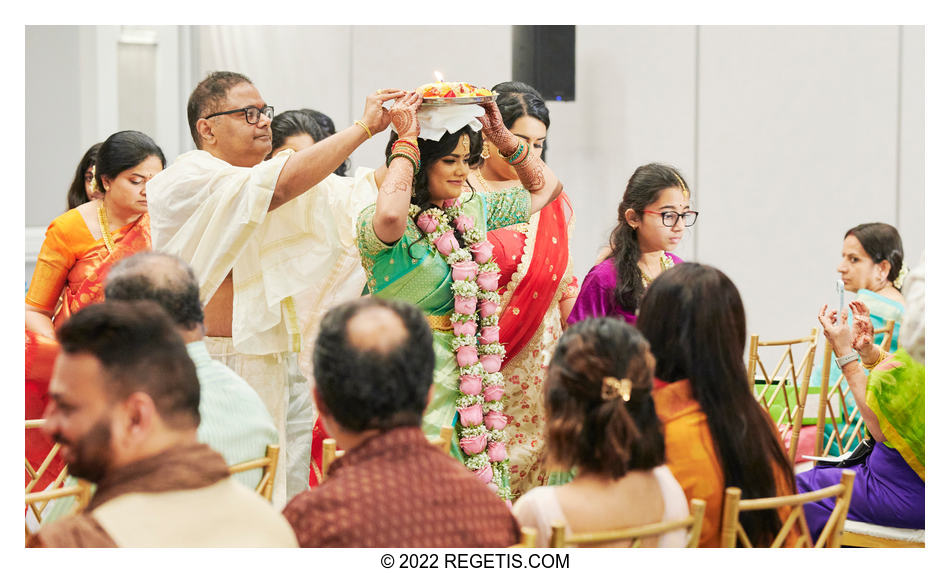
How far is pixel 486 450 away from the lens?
2.57m

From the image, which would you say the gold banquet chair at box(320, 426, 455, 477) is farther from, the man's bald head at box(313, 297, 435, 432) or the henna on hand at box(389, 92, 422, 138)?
the henna on hand at box(389, 92, 422, 138)

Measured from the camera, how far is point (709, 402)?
185 centimetres

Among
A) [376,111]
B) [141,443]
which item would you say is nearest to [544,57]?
[376,111]

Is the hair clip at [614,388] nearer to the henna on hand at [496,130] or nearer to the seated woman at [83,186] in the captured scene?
the henna on hand at [496,130]

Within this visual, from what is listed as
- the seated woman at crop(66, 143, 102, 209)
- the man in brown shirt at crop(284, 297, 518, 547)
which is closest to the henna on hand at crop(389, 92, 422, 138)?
the man in brown shirt at crop(284, 297, 518, 547)

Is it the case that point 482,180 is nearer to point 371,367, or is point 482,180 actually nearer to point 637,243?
point 637,243

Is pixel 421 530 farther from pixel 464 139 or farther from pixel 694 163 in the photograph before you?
pixel 694 163

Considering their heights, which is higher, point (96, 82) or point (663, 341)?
point (96, 82)

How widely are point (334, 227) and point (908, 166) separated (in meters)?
3.93

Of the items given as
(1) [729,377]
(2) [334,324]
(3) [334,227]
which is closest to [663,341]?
(1) [729,377]

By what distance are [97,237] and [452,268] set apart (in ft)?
4.18

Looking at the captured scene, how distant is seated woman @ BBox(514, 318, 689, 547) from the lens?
1.57 meters

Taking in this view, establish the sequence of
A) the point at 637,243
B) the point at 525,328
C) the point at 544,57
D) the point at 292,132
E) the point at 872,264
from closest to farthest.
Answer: the point at 525,328
the point at 637,243
the point at 292,132
the point at 872,264
the point at 544,57

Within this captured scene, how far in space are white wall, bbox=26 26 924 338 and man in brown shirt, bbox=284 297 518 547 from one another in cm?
388
